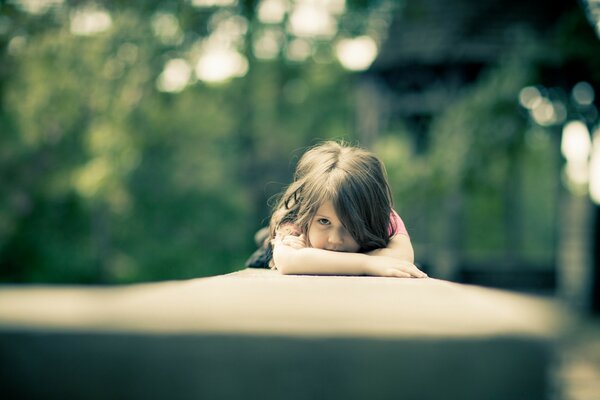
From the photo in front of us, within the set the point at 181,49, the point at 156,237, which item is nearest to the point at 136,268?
the point at 156,237

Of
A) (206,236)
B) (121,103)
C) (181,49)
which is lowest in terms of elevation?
(206,236)

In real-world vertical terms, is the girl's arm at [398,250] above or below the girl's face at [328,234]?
below

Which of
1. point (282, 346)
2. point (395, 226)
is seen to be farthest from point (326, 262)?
point (282, 346)

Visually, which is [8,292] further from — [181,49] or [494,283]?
[494,283]

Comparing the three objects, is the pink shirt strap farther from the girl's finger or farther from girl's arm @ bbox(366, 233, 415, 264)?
the girl's finger

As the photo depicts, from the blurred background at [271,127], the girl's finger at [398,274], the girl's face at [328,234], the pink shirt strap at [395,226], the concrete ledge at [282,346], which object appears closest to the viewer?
the concrete ledge at [282,346]

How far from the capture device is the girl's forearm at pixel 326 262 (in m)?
1.90

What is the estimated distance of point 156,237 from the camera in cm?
1482

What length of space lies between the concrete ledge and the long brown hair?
0.52 m

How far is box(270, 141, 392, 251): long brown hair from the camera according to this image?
75.2 inches

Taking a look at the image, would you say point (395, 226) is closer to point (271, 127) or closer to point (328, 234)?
point (328, 234)

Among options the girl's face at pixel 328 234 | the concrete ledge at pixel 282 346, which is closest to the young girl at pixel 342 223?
the girl's face at pixel 328 234

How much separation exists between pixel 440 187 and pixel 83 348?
26.3 ft

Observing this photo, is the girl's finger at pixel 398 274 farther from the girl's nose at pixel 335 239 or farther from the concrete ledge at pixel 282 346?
the concrete ledge at pixel 282 346
